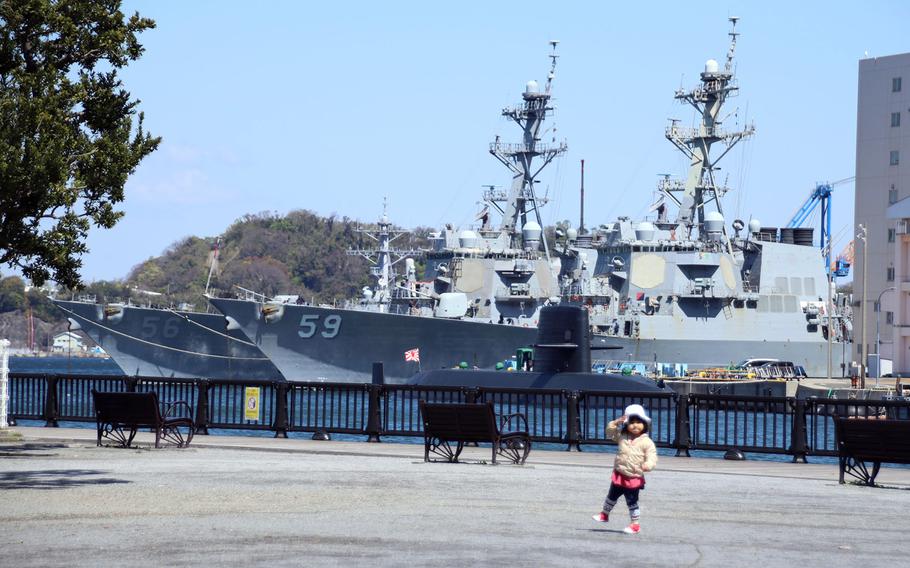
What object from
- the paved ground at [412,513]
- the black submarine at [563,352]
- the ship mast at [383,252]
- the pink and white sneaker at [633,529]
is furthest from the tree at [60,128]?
the ship mast at [383,252]

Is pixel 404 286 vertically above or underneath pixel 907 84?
underneath

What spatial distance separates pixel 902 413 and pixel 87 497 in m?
21.4

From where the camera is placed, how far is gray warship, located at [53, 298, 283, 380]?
66.9 m

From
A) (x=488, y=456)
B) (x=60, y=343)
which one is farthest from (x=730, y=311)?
(x=60, y=343)

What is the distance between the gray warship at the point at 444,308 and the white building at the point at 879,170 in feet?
53.2

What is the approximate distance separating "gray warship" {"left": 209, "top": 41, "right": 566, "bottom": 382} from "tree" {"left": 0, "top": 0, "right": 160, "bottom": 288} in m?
44.4

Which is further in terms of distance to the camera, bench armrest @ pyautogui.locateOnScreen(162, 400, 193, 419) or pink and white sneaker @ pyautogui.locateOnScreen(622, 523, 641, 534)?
bench armrest @ pyautogui.locateOnScreen(162, 400, 193, 419)

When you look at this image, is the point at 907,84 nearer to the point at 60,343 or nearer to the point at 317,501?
the point at 317,501

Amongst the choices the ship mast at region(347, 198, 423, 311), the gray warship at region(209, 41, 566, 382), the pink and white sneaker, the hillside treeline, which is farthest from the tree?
the hillside treeline

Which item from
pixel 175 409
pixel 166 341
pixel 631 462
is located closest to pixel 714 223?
pixel 166 341

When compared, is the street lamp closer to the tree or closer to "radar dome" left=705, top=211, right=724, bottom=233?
"radar dome" left=705, top=211, right=724, bottom=233

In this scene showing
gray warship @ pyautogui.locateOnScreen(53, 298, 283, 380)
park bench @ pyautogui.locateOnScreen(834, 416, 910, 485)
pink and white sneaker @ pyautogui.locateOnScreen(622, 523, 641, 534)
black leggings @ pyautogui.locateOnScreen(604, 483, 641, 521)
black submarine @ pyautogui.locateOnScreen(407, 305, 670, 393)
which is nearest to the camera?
pink and white sneaker @ pyautogui.locateOnScreen(622, 523, 641, 534)

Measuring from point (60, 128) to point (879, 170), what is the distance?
205ft

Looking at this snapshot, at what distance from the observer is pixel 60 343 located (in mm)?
178500
